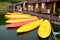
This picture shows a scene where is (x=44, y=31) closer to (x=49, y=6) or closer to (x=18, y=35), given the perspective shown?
(x=18, y=35)

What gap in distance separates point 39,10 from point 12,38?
1537cm

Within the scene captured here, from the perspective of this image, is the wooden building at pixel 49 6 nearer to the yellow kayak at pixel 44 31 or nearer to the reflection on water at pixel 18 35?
the reflection on water at pixel 18 35

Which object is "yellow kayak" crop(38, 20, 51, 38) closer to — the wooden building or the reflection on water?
the reflection on water

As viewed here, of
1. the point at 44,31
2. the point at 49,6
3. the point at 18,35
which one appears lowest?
the point at 18,35

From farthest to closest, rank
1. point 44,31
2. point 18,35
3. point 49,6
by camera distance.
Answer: point 49,6 → point 18,35 → point 44,31

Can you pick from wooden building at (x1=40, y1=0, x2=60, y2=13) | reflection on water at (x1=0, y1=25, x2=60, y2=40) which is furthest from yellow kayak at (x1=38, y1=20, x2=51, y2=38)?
wooden building at (x1=40, y1=0, x2=60, y2=13)

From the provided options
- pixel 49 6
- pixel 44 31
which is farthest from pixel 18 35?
pixel 49 6

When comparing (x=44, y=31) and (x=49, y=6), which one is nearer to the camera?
(x=44, y=31)

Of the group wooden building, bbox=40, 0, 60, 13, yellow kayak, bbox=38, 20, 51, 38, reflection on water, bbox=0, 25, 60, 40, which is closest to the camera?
yellow kayak, bbox=38, 20, 51, 38

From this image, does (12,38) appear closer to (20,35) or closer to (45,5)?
(20,35)

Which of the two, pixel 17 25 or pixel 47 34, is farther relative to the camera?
pixel 17 25

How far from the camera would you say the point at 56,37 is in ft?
53.3

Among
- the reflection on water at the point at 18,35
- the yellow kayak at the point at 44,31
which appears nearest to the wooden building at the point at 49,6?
the reflection on water at the point at 18,35

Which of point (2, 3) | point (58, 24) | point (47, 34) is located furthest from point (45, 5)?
point (2, 3)
